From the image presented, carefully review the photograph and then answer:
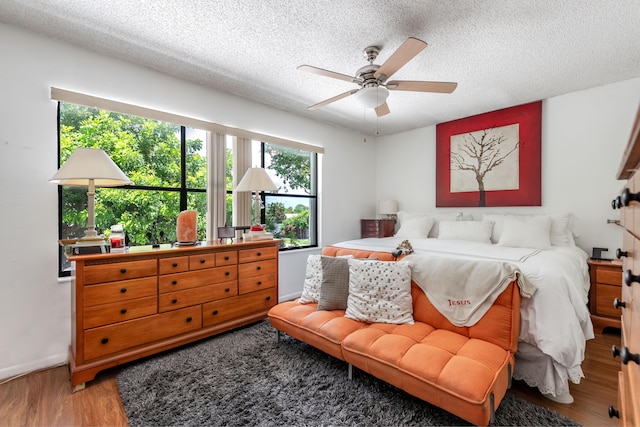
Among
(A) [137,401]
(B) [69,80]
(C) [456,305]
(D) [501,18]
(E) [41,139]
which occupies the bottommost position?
(A) [137,401]

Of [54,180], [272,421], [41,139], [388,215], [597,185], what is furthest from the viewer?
[388,215]

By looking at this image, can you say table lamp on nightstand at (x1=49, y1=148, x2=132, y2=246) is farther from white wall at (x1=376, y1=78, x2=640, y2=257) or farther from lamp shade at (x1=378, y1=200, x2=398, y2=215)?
white wall at (x1=376, y1=78, x2=640, y2=257)

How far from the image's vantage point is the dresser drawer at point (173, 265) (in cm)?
237

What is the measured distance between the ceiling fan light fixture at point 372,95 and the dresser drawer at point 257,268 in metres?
1.88

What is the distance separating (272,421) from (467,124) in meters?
4.35

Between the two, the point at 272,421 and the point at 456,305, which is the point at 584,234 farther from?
the point at 272,421

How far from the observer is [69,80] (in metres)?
2.41

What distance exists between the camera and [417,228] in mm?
4086

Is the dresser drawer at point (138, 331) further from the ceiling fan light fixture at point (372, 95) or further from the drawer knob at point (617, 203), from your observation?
the drawer knob at point (617, 203)

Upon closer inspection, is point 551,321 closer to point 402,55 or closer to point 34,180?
point 402,55

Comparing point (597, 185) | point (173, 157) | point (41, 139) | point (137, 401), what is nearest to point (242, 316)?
point (137, 401)

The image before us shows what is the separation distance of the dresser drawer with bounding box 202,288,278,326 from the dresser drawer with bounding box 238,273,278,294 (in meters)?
0.05

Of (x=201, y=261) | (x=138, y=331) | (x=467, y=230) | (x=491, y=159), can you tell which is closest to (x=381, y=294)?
(x=201, y=261)

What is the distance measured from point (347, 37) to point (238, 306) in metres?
2.62
